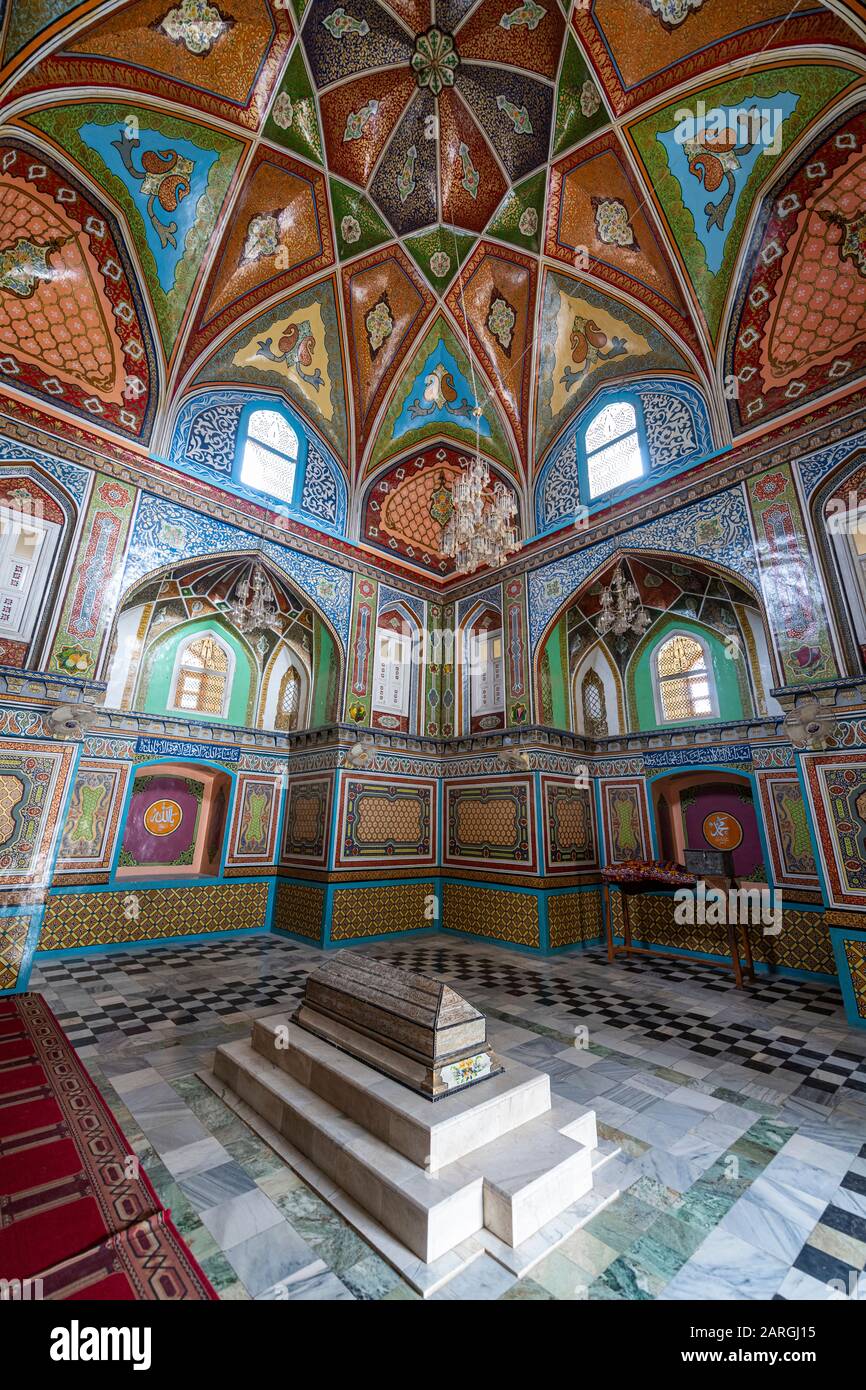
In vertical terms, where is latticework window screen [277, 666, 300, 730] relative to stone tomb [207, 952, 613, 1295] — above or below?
above

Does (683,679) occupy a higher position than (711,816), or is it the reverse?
(683,679)

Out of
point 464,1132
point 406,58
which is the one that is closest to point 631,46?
point 406,58

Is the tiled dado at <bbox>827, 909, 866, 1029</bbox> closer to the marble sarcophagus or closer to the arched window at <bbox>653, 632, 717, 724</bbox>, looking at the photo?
the arched window at <bbox>653, 632, 717, 724</bbox>

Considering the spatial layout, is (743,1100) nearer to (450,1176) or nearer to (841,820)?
(450,1176)

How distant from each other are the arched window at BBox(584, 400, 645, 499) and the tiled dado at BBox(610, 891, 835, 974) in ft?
23.8

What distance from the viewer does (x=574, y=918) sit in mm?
9102

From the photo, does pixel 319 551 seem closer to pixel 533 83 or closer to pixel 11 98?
pixel 11 98

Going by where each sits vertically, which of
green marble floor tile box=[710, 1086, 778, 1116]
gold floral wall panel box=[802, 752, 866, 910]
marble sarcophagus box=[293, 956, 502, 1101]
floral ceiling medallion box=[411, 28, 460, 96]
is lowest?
green marble floor tile box=[710, 1086, 778, 1116]

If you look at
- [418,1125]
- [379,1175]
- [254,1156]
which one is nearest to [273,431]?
[254,1156]

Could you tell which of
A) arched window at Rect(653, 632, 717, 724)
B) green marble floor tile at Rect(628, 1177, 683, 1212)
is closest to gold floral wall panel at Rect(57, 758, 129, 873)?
green marble floor tile at Rect(628, 1177, 683, 1212)

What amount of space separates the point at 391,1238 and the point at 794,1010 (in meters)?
5.53

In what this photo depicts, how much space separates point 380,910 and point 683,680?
6867 millimetres

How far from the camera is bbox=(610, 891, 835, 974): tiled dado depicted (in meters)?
7.35

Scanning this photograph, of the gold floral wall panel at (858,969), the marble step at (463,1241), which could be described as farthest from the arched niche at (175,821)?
the gold floral wall panel at (858,969)
